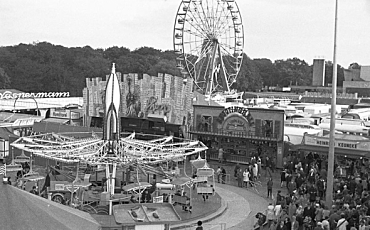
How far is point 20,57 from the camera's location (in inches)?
3418

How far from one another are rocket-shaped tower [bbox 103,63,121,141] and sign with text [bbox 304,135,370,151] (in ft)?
38.3

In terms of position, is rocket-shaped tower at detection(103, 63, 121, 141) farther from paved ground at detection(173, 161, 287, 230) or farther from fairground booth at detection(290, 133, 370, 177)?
fairground booth at detection(290, 133, 370, 177)

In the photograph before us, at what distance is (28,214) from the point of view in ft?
30.3

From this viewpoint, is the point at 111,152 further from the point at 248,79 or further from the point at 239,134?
the point at 248,79

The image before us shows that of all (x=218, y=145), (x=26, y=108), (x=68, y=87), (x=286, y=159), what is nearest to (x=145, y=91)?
(x=218, y=145)

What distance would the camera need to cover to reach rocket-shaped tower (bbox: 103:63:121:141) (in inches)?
778

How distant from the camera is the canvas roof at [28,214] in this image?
9062 millimetres

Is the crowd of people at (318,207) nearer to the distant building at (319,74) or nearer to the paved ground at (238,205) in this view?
the paved ground at (238,205)

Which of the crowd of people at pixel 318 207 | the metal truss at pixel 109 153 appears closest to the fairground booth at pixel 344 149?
the crowd of people at pixel 318 207

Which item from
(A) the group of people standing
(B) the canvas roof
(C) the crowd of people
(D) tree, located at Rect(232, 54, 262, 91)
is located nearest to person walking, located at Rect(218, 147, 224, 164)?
(A) the group of people standing

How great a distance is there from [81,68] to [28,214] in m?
81.0

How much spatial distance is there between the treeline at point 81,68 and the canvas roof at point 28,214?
73.0 m

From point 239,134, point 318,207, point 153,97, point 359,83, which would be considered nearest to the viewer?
point 318,207

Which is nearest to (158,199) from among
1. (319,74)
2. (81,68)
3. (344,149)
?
(344,149)
